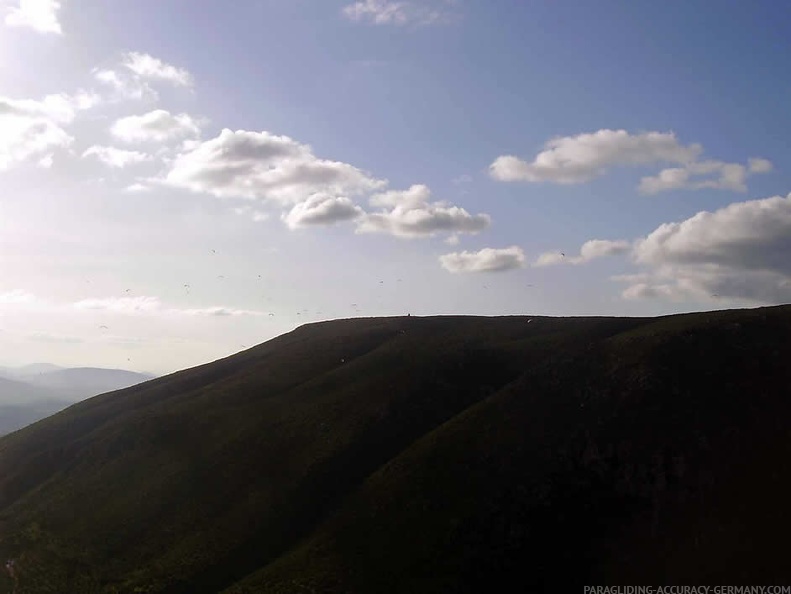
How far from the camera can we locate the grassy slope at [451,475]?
49.4m

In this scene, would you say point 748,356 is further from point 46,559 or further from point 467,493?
point 46,559

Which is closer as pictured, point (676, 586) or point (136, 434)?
point (676, 586)

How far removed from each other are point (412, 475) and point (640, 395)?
86.1 ft

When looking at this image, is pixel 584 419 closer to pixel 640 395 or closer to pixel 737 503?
pixel 640 395

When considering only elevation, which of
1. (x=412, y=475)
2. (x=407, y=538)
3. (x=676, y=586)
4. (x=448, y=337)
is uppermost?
(x=448, y=337)

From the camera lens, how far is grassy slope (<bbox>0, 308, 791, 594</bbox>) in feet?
162

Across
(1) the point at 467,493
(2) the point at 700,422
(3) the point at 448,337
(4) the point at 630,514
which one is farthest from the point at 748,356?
(3) the point at 448,337

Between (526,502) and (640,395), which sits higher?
(640,395)

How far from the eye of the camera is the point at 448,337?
9800 cm

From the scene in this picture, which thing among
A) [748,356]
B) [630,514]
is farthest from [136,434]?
[748,356]

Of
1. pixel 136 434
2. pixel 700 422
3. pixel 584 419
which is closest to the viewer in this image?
pixel 700 422

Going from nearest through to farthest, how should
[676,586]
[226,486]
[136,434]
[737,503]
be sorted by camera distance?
[676,586] → [737,503] → [226,486] → [136,434]

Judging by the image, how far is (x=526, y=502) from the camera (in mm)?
54312

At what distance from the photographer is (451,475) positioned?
58.7m
